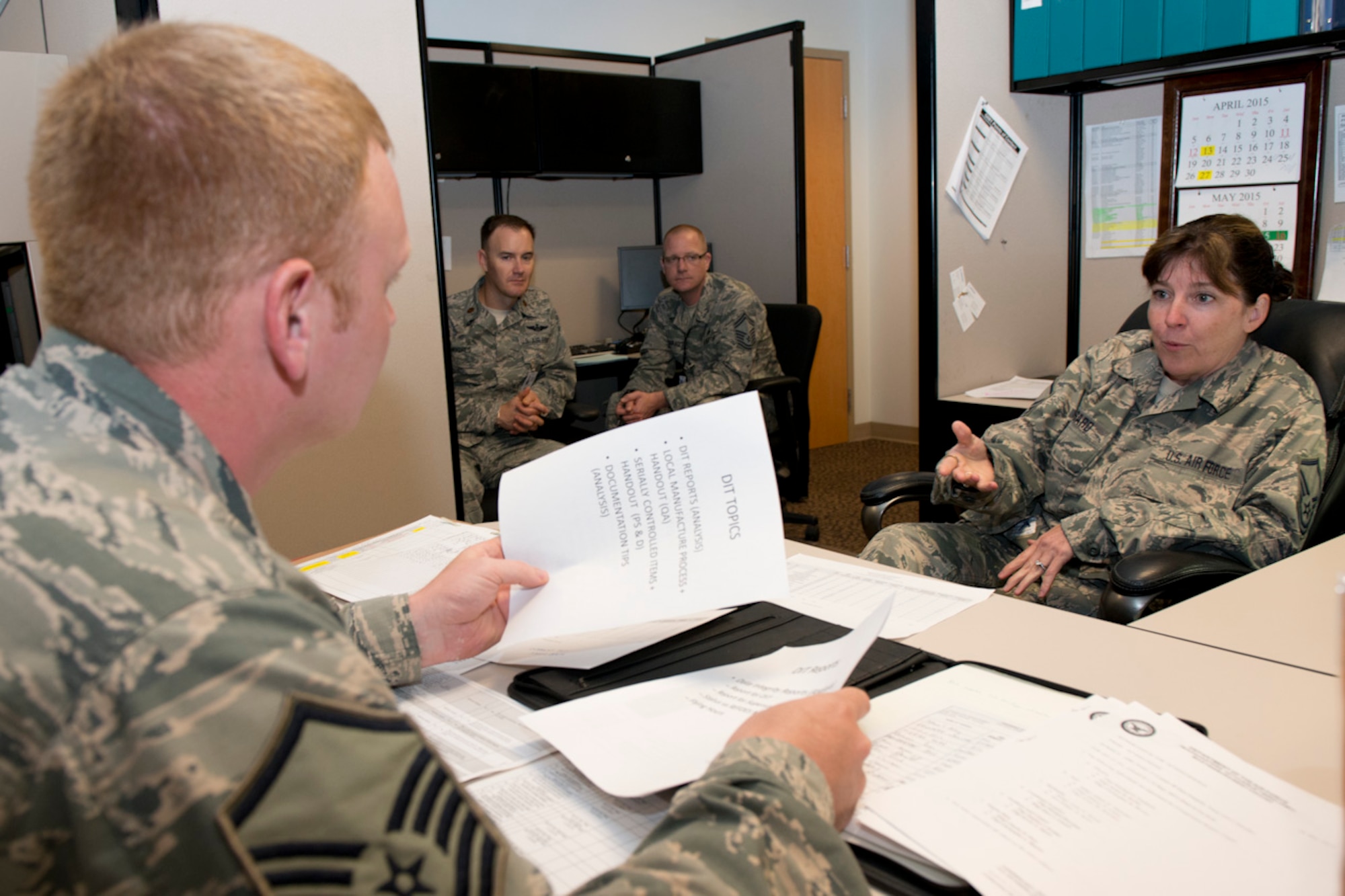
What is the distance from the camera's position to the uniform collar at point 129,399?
514mm

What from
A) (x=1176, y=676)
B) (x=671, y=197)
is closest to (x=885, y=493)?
(x=1176, y=676)

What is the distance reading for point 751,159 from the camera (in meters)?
Answer: 4.41

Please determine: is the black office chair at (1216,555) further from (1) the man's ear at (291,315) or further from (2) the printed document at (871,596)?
(1) the man's ear at (291,315)

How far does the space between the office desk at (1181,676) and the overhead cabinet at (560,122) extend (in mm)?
3382

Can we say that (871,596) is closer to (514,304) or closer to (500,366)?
(500,366)

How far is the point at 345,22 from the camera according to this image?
1766mm

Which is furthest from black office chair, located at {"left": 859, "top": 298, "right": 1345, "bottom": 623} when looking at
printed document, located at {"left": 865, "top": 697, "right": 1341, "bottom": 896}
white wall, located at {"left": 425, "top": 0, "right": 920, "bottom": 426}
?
white wall, located at {"left": 425, "top": 0, "right": 920, "bottom": 426}

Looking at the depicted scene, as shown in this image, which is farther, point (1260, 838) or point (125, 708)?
point (1260, 838)

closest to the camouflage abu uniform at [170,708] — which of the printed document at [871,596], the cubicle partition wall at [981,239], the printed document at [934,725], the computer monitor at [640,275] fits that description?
the printed document at [934,725]

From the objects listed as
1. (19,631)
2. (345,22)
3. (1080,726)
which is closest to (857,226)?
(345,22)

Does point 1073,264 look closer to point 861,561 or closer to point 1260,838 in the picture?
point 861,561

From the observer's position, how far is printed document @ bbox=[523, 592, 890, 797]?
2.49ft

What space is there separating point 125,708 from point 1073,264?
9.82 ft

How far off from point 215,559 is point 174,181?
216 millimetres
